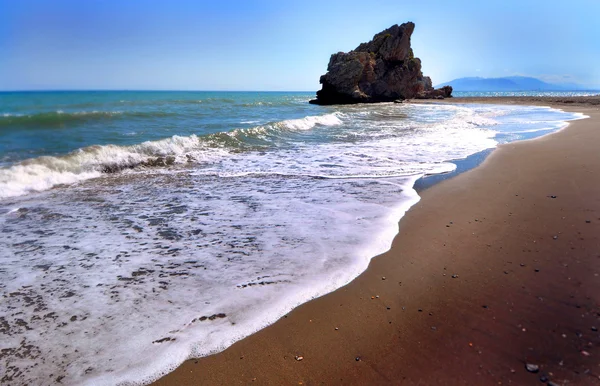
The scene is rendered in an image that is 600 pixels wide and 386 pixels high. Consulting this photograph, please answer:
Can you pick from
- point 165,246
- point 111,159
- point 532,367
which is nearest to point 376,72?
point 111,159

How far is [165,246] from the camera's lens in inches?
159

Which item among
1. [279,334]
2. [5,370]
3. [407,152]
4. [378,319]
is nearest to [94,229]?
[5,370]

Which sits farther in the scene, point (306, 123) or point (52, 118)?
point (306, 123)

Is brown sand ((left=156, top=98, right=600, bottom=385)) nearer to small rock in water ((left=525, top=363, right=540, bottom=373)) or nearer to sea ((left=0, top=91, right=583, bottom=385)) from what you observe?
small rock in water ((left=525, top=363, right=540, bottom=373))

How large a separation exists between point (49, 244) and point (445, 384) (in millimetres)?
4373

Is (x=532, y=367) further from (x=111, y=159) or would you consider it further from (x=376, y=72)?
(x=376, y=72)

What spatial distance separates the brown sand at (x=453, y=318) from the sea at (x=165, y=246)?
0.81 feet

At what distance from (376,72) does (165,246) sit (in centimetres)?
5392

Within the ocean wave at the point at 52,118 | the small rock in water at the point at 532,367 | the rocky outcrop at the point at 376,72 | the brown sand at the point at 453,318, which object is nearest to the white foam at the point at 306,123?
the ocean wave at the point at 52,118

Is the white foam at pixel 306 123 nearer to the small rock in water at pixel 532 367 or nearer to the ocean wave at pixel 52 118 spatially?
the ocean wave at pixel 52 118

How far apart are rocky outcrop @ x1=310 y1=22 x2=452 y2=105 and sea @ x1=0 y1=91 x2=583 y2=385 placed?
39466 millimetres

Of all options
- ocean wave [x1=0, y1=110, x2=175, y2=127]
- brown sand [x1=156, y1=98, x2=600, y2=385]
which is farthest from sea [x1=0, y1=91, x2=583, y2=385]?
ocean wave [x1=0, y1=110, x2=175, y2=127]

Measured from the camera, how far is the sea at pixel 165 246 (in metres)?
2.45

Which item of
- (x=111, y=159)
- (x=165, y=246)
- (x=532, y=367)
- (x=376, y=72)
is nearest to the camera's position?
(x=532, y=367)
